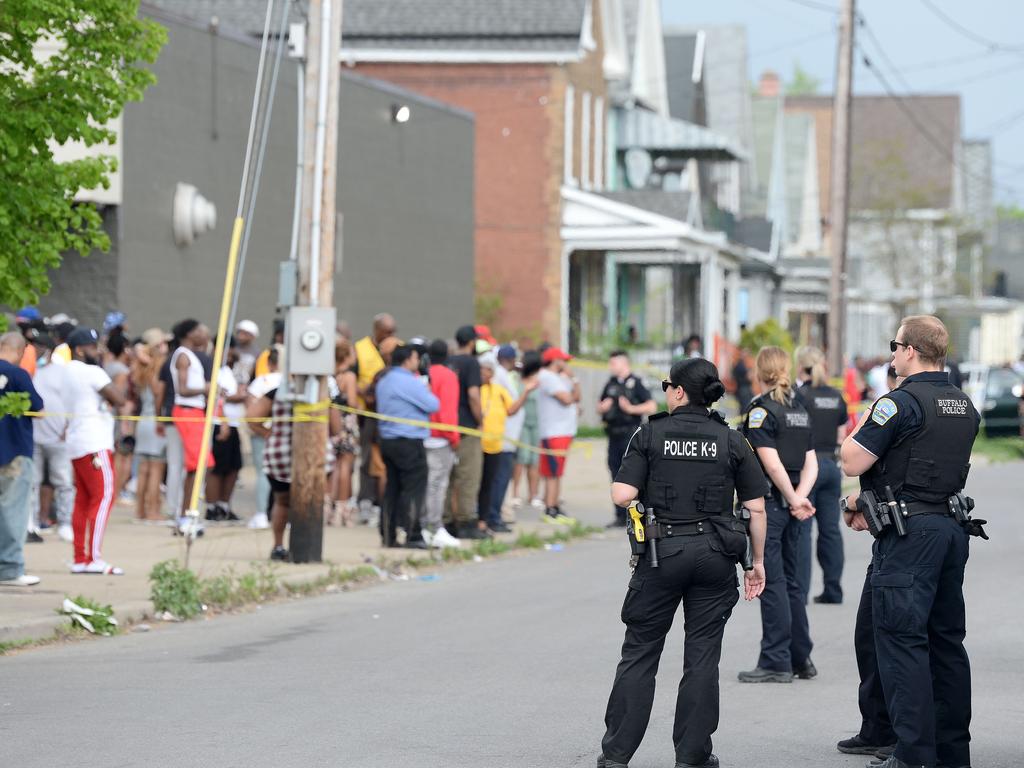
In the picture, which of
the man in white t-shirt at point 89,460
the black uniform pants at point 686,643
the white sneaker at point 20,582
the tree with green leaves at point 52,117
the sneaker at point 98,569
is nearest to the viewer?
the black uniform pants at point 686,643

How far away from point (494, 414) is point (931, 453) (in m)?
11.1

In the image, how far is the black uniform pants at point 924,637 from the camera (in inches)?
283

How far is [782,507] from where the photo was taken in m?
10.2

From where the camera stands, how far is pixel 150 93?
21.0 m

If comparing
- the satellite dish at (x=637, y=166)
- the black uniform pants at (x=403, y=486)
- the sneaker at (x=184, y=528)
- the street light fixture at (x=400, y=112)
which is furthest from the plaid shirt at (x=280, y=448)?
the satellite dish at (x=637, y=166)

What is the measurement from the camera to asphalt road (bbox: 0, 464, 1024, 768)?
25.7ft

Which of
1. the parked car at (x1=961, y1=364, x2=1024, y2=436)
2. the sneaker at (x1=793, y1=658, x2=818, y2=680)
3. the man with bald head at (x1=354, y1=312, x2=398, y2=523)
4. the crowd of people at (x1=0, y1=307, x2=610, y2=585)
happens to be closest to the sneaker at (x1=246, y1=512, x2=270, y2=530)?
the crowd of people at (x1=0, y1=307, x2=610, y2=585)

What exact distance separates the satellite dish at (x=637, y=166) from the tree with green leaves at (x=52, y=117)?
29720 mm

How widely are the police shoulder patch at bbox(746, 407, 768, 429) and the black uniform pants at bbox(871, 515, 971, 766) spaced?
2953 millimetres

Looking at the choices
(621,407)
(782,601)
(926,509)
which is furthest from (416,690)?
(621,407)

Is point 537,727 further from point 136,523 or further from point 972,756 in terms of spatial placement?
point 136,523

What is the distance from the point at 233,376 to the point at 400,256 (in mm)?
11943

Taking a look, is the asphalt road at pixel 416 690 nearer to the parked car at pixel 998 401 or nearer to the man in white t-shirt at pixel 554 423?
the man in white t-shirt at pixel 554 423

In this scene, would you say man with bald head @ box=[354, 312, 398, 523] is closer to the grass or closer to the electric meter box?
the electric meter box
